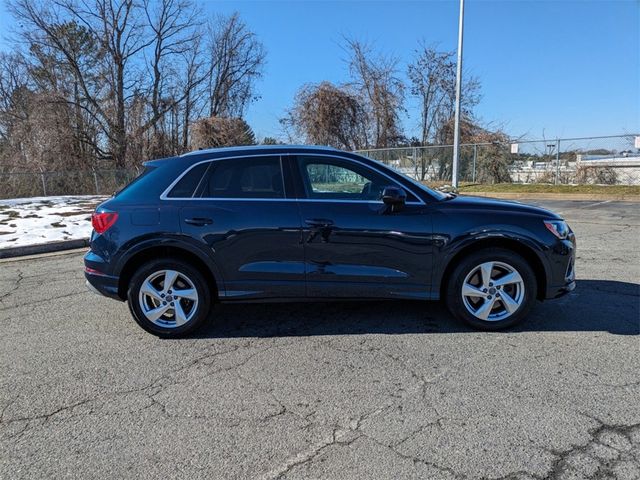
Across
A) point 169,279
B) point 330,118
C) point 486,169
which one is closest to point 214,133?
point 330,118

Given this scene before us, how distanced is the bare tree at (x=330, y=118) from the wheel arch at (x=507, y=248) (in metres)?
24.0

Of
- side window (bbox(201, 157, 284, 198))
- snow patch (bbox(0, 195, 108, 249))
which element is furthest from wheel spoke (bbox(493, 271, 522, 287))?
snow patch (bbox(0, 195, 108, 249))

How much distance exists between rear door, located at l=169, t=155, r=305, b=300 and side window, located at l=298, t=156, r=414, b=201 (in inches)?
9.2

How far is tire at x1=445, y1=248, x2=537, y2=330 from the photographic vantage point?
417 centimetres

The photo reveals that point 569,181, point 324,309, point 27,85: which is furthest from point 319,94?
point 324,309

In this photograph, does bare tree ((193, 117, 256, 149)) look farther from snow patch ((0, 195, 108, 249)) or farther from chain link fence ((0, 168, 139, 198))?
snow patch ((0, 195, 108, 249))

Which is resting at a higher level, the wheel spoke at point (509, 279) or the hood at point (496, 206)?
the hood at point (496, 206)

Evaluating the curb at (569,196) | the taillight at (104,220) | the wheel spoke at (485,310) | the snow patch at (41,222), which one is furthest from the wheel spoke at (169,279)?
the curb at (569,196)

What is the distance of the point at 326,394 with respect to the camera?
3.21 meters

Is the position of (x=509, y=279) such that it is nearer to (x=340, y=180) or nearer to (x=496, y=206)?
(x=496, y=206)

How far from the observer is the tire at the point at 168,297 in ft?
13.9

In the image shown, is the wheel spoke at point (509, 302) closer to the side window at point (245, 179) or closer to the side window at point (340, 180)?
the side window at point (340, 180)

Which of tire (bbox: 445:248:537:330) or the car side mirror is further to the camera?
tire (bbox: 445:248:537:330)

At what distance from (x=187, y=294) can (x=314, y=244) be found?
128cm
